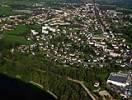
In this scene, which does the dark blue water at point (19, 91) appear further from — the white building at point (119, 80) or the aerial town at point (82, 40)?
the white building at point (119, 80)

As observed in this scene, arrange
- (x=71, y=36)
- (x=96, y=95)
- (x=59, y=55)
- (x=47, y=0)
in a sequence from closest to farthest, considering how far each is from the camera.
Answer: (x=96, y=95), (x=59, y=55), (x=71, y=36), (x=47, y=0)

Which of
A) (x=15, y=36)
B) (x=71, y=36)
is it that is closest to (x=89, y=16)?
(x=71, y=36)

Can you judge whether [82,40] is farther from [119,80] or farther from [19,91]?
[19,91]

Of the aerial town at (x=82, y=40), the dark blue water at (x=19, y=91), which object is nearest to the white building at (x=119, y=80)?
the aerial town at (x=82, y=40)

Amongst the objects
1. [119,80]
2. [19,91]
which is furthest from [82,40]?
[19,91]

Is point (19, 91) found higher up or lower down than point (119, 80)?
lower down

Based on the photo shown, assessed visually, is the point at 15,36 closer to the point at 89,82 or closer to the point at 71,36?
the point at 71,36

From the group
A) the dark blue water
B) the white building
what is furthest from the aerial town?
the dark blue water
